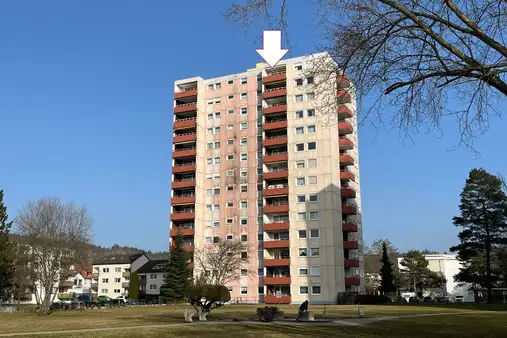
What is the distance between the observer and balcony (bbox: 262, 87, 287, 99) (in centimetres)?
7869

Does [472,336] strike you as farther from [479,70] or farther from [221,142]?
[221,142]

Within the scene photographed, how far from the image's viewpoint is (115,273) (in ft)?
419

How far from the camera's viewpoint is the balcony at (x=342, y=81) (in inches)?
484

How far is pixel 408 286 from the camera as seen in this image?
347 feet

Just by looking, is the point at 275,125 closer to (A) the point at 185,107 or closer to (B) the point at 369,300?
(A) the point at 185,107

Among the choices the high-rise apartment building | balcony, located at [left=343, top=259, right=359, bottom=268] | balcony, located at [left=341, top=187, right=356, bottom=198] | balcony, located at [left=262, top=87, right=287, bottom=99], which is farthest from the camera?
balcony, located at [left=262, top=87, right=287, bottom=99]

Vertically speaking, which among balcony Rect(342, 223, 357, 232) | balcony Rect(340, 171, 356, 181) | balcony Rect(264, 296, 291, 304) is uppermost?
balcony Rect(340, 171, 356, 181)

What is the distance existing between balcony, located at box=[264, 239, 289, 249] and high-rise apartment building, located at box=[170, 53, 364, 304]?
16cm

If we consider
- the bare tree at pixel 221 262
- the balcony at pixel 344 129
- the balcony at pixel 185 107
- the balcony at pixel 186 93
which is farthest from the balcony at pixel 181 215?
the balcony at pixel 344 129

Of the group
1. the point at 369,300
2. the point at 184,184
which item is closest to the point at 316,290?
the point at 369,300

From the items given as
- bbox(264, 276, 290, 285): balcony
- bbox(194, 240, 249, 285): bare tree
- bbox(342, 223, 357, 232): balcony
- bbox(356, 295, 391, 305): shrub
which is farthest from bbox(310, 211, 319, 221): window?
bbox(356, 295, 391, 305): shrub

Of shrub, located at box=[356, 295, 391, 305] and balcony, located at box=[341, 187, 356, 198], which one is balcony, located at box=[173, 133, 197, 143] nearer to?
balcony, located at box=[341, 187, 356, 198]

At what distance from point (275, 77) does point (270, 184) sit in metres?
17.4

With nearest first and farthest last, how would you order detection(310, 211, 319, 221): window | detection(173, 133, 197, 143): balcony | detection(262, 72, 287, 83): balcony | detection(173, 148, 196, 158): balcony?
detection(310, 211, 319, 221): window
detection(262, 72, 287, 83): balcony
detection(173, 148, 196, 158): balcony
detection(173, 133, 197, 143): balcony
